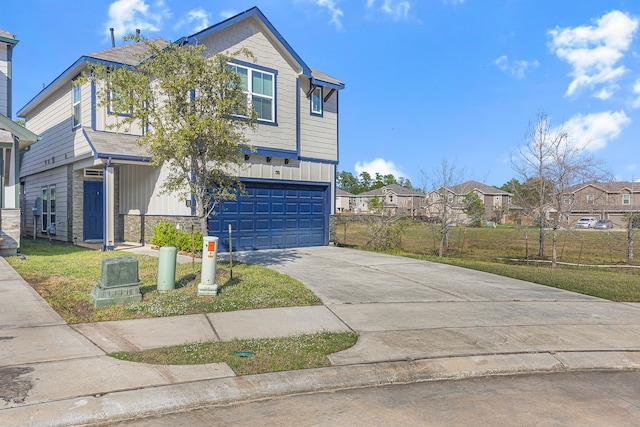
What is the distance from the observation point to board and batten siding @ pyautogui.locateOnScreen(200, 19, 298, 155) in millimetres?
15320

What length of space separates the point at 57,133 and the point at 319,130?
992 centimetres

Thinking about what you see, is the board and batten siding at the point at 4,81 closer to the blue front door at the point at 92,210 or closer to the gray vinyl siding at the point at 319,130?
the blue front door at the point at 92,210

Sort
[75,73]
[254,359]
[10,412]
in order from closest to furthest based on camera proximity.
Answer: [10,412] → [254,359] → [75,73]

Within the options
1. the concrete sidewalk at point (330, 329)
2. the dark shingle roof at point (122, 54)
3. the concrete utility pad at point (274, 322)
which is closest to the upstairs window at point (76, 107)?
the dark shingle roof at point (122, 54)

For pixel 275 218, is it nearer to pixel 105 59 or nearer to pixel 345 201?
pixel 105 59

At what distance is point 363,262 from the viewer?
1363 centimetres

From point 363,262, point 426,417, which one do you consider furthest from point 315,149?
point 426,417

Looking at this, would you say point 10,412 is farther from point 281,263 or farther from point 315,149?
point 315,149

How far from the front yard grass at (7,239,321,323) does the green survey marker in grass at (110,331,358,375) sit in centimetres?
177

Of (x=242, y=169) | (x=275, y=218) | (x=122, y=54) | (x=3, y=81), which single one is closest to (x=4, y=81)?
(x=3, y=81)

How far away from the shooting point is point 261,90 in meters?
15.8

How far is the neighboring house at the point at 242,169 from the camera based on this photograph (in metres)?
14.9

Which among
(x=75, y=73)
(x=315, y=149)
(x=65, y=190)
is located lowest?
(x=65, y=190)

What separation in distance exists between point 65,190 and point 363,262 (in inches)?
442
